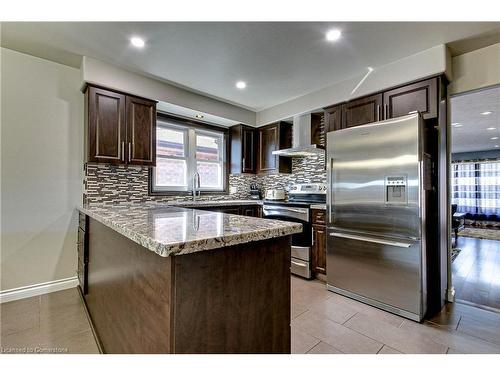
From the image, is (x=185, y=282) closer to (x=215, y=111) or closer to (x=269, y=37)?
(x=269, y=37)

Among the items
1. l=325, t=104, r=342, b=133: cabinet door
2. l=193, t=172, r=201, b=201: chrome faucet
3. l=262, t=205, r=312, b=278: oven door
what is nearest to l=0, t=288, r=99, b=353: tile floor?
l=193, t=172, r=201, b=201: chrome faucet

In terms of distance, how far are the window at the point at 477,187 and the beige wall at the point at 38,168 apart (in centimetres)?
1079

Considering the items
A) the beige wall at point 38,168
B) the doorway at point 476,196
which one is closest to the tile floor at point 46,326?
the beige wall at point 38,168

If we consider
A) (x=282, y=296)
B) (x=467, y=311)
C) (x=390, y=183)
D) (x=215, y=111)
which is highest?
(x=215, y=111)

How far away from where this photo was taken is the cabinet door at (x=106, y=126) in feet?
8.70

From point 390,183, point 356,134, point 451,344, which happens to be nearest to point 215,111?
point 356,134

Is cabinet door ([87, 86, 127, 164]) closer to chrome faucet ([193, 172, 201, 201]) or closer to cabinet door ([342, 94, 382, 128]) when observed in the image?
chrome faucet ([193, 172, 201, 201])

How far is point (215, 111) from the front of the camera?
12.3ft

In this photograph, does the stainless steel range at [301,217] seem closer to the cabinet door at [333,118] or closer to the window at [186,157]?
the cabinet door at [333,118]

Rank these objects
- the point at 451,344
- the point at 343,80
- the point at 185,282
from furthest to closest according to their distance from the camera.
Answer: the point at 343,80
the point at 451,344
the point at 185,282

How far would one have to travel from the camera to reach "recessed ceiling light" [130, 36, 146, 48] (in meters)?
2.23

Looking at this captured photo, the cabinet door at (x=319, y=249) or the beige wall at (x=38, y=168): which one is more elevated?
the beige wall at (x=38, y=168)

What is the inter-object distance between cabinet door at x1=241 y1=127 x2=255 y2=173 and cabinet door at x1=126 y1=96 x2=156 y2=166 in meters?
1.56
